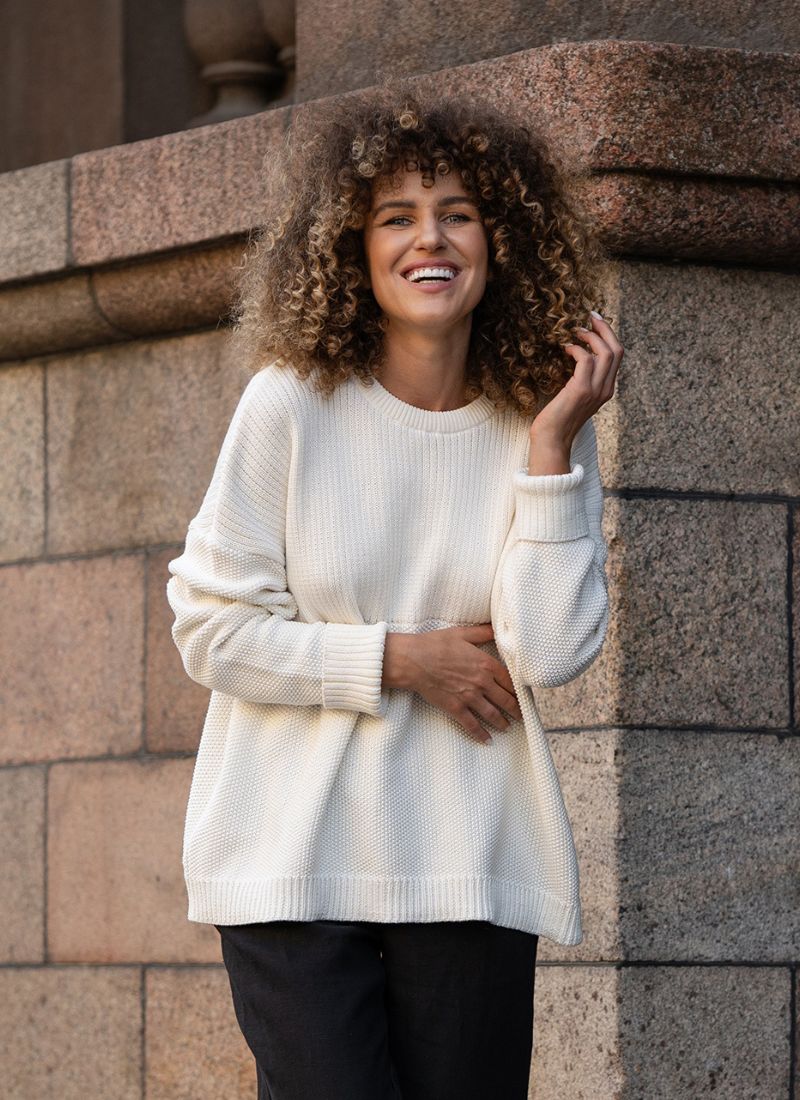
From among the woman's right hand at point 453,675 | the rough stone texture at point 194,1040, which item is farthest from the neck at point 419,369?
the rough stone texture at point 194,1040

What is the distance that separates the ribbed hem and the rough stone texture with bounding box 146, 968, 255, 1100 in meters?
2.12

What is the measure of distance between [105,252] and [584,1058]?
7.74 ft

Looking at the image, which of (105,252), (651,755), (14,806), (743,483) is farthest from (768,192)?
(14,806)

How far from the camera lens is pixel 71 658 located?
19.4 feet

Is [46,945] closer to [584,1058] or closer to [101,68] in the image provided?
[584,1058]

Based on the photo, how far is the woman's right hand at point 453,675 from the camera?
3.35 m

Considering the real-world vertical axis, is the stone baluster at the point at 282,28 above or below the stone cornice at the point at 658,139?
above

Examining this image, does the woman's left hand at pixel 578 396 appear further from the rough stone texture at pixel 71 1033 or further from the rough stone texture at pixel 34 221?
the rough stone texture at pixel 71 1033

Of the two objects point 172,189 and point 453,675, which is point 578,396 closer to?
point 453,675

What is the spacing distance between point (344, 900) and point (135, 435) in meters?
2.75

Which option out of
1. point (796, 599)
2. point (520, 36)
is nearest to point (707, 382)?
point (796, 599)

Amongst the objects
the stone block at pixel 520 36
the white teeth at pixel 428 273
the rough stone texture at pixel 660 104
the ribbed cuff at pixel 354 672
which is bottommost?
the ribbed cuff at pixel 354 672

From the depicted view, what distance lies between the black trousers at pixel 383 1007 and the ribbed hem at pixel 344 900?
0.03 m

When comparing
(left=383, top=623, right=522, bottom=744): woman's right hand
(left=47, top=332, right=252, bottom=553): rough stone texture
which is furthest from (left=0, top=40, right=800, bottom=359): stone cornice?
(left=383, top=623, right=522, bottom=744): woman's right hand
